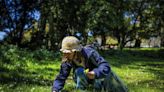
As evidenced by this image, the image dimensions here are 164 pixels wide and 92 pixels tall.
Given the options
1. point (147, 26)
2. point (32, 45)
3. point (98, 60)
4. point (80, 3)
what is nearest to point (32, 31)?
point (32, 45)

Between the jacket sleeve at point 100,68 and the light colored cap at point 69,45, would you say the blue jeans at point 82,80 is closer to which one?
the jacket sleeve at point 100,68

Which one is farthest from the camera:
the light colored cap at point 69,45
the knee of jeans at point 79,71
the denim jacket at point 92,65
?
the knee of jeans at point 79,71

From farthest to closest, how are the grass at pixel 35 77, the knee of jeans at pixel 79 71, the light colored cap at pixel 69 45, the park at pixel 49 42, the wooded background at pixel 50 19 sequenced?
the wooded background at pixel 50 19
the park at pixel 49 42
the grass at pixel 35 77
the knee of jeans at pixel 79 71
the light colored cap at pixel 69 45

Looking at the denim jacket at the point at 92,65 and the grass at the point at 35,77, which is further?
the grass at the point at 35,77

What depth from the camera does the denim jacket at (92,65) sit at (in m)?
6.41

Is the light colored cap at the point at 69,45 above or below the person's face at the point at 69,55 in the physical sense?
above

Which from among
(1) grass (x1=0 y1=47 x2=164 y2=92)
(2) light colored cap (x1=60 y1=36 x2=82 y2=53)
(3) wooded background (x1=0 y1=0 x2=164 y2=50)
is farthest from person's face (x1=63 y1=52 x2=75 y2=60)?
(3) wooded background (x1=0 y1=0 x2=164 y2=50)

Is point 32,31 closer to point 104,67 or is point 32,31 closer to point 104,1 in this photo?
point 104,1

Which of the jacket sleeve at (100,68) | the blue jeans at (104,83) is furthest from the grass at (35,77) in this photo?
the jacket sleeve at (100,68)

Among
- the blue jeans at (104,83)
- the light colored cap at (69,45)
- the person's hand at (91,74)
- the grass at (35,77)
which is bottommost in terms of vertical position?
the grass at (35,77)

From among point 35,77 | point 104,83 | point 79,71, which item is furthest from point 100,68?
point 35,77

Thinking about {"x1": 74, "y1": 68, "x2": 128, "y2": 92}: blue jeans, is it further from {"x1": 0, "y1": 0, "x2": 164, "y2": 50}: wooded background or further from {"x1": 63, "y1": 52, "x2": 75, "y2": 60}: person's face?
{"x1": 0, "y1": 0, "x2": 164, "y2": 50}: wooded background

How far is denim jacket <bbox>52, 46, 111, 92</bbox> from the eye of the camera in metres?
6.41

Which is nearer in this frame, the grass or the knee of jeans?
the knee of jeans
